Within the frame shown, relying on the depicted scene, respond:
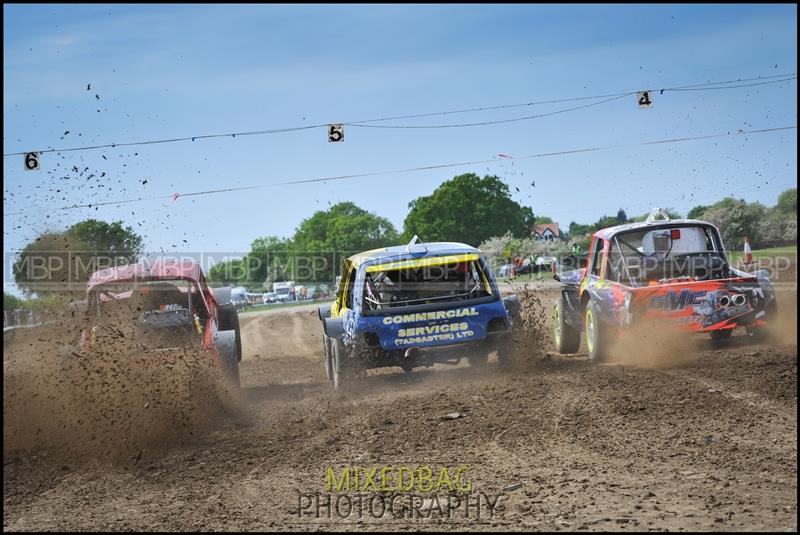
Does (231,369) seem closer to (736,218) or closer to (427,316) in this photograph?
(427,316)

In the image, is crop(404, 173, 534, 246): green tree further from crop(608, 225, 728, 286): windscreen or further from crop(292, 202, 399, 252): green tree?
crop(608, 225, 728, 286): windscreen

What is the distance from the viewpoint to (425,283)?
11.5m

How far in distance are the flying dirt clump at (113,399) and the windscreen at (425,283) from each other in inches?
88.5

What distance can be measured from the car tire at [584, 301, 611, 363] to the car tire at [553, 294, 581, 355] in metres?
0.95

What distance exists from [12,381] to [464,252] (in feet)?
19.2

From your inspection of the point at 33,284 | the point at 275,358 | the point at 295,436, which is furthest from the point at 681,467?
the point at 275,358


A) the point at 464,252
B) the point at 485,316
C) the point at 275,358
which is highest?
the point at 464,252

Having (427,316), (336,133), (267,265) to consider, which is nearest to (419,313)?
(427,316)

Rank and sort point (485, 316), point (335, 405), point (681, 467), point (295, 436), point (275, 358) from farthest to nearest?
point (275, 358) → point (485, 316) → point (335, 405) → point (295, 436) → point (681, 467)

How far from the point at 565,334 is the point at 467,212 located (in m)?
44.4

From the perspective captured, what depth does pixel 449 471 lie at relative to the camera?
22.1 feet

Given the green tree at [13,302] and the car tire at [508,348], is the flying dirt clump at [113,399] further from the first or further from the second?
the green tree at [13,302]

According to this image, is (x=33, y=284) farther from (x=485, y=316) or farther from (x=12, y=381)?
(x=485, y=316)

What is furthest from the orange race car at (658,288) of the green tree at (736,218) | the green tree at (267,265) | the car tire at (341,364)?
the green tree at (267,265)
